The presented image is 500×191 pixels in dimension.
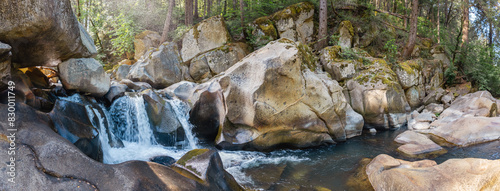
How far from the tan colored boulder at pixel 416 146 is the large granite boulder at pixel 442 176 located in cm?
252

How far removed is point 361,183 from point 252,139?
3627mm

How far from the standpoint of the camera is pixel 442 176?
5.26 m

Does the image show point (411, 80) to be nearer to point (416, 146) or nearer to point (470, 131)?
point (470, 131)

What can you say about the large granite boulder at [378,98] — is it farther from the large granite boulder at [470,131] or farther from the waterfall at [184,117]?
the waterfall at [184,117]

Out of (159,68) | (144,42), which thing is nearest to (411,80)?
(159,68)

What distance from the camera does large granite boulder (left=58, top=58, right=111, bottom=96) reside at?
291 inches

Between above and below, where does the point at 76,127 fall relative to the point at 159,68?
below

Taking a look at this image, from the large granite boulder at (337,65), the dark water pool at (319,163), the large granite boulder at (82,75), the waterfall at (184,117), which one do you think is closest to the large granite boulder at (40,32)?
the large granite boulder at (82,75)

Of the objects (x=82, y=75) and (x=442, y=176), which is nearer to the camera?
(x=442, y=176)

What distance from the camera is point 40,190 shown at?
11.8 ft

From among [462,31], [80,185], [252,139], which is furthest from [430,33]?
[80,185]

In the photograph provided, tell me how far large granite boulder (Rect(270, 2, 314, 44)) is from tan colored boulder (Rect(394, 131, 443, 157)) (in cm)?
893

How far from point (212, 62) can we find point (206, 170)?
1098 centimetres

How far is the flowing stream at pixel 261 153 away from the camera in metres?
6.75
